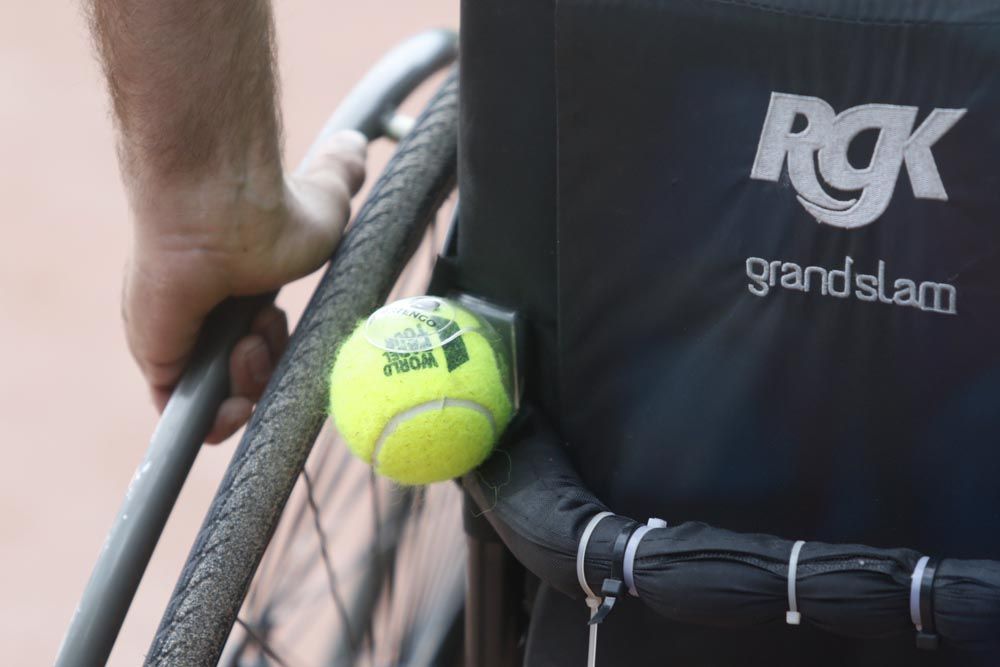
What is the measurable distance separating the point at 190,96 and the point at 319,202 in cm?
18

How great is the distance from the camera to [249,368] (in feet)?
4.05

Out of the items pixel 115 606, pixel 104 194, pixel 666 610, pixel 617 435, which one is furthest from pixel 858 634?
pixel 104 194

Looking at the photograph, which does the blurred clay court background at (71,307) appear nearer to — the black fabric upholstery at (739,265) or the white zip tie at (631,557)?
the black fabric upholstery at (739,265)

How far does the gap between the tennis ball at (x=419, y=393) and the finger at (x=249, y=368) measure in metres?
0.16

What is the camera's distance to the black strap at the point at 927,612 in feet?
2.91

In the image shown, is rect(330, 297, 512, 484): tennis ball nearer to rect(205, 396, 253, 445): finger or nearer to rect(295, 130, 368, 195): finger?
rect(205, 396, 253, 445): finger

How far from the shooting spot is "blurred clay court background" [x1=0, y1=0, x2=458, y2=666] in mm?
2523

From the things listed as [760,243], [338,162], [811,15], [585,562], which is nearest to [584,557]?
[585,562]

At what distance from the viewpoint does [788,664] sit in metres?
1.07

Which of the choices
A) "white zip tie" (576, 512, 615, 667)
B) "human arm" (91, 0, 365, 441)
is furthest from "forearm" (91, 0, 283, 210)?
"white zip tie" (576, 512, 615, 667)

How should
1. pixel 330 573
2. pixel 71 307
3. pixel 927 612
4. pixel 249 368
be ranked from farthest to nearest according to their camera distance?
1. pixel 71 307
2. pixel 330 573
3. pixel 249 368
4. pixel 927 612

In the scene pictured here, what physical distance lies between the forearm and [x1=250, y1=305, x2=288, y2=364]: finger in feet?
0.39

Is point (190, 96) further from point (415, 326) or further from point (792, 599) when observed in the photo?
point (792, 599)

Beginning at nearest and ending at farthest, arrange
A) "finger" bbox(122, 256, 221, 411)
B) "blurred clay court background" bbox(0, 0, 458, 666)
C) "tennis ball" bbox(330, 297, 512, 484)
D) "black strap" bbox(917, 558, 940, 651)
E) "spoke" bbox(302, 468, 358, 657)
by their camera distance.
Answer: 1. "black strap" bbox(917, 558, 940, 651)
2. "tennis ball" bbox(330, 297, 512, 484)
3. "finger" bbox(122, 256, 221, 411)
4. "spoke" bbox(302, 468, 358, 657)
5. "blurred clay court background" bbox(0, 0, 458, 666)
